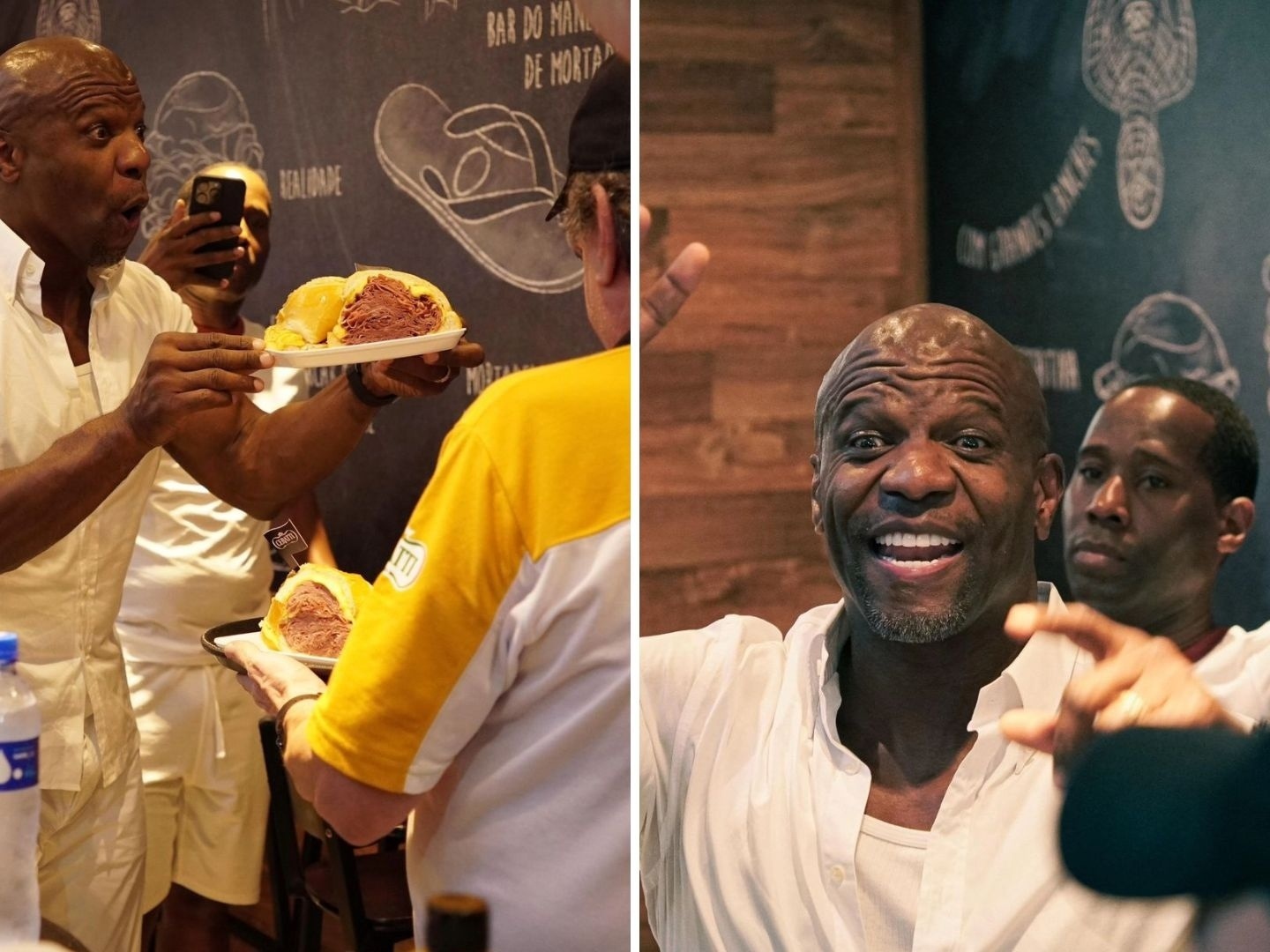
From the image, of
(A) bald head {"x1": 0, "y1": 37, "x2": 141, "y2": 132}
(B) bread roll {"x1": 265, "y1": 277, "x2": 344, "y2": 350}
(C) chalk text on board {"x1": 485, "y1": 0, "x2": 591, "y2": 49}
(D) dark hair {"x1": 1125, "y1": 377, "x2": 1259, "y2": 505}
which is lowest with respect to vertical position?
(D) dark hair {"x1": 1125, "y1": 377, "x2": 1259, "y2": 505}

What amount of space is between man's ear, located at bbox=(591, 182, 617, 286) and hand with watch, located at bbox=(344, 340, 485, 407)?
0.91 ft

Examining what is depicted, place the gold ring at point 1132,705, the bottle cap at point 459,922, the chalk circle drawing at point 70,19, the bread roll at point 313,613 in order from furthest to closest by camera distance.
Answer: the chalk circle drawing at point 70,19 → the bread roll at point 313,613 → the bottle cap at point 459,922 → the gold ring at point 1132,705

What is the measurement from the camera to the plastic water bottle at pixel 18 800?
163 centimetres

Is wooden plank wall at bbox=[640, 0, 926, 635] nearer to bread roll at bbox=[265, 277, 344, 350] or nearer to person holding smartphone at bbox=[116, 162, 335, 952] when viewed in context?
bread roll at bbox=[265, 277, 344, 350]

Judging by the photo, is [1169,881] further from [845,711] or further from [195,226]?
[195,226]

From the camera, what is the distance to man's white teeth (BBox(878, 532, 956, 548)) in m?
1.73

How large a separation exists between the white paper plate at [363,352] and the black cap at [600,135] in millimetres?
241

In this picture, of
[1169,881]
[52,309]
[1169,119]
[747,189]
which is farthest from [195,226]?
[1169,881]

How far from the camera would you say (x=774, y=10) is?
6.14 ft

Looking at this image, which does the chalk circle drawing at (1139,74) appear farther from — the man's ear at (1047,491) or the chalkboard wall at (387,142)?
the chalkboard wall at (387,142)

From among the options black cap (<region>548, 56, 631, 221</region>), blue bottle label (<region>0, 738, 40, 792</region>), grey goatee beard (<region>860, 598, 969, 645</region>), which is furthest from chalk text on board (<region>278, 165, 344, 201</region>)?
grey goatee beard (<region>860, 598, 969, 645</region>)

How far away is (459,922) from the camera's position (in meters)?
1.81

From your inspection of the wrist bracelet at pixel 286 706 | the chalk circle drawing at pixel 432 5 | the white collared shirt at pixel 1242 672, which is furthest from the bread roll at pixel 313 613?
the white collared shirt at pixel 1242 672

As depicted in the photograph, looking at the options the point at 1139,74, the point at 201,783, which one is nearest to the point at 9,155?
the point at 201,783
